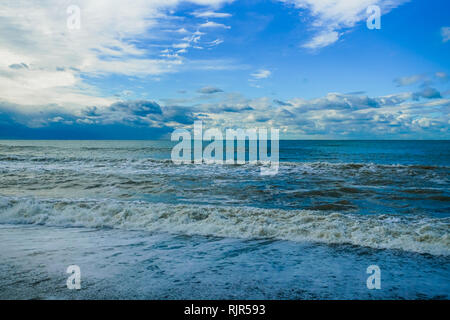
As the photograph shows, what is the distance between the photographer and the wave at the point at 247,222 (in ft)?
25.1

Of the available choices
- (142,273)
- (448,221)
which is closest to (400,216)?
(448,221)

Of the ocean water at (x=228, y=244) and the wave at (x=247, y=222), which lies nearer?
the ocean water at (x=228, y=244)

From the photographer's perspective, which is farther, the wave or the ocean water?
the wave

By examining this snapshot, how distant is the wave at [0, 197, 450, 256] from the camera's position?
301 inches

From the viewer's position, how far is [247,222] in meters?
9.20

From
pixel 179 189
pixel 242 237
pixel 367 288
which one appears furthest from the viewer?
pixel 179 189

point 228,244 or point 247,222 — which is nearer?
point 228,244

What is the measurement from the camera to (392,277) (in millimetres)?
5297

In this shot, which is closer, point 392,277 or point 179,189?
point 392,277

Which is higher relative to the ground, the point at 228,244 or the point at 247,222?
the point at 247,222
